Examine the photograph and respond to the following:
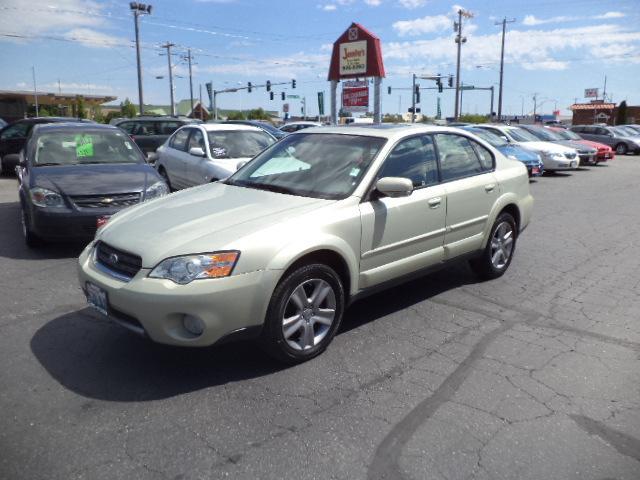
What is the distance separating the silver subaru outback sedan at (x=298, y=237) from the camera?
332cm

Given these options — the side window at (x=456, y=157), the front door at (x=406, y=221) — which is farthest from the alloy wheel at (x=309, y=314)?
the side window at (x=456, y=157)

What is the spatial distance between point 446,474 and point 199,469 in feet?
3.84

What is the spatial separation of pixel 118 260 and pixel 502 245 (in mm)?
3850

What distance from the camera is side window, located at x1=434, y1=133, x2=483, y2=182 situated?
4.96 m

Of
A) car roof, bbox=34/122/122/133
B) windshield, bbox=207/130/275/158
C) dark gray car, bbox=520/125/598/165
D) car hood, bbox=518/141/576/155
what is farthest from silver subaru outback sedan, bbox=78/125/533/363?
dark gray car, bbox=520/125/598/165

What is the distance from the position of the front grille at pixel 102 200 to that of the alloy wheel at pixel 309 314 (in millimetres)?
3544

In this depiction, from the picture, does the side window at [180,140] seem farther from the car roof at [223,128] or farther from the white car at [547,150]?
the white car at [547,150]

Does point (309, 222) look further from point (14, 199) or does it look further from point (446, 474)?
point (14, 199)

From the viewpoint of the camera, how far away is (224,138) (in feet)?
32.0

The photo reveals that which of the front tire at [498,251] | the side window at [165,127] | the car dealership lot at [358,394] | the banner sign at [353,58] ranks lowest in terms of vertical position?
the car dealership lot at [358,394]

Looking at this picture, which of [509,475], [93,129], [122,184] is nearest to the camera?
[509,475]

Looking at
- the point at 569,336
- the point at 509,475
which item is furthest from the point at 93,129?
the point at 509,475

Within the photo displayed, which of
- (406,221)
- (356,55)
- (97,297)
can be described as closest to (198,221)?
(97,297)

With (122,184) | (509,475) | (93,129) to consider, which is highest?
(93,129)
